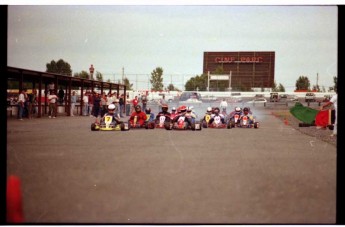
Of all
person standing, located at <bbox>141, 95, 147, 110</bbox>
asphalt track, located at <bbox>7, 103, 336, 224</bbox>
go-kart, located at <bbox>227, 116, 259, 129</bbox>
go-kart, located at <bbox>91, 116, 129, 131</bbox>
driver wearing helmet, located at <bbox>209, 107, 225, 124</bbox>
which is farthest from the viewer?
person standing, located at <bbox>141, 95, 147, 110</bbox>

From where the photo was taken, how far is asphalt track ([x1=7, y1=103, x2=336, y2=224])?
201 inches

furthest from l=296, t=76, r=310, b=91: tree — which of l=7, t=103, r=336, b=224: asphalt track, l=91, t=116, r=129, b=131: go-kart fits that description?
l=91, t=116, r=129, b=131: go-kart

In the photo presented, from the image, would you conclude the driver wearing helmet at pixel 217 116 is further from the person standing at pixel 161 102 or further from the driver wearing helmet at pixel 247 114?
the person standing at pixel 161 102

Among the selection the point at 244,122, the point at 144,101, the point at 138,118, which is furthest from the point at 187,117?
the point at 144,101

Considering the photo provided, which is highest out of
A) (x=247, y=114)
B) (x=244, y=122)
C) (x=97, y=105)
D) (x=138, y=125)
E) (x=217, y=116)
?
(x=97, y=105)

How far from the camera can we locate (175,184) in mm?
6227

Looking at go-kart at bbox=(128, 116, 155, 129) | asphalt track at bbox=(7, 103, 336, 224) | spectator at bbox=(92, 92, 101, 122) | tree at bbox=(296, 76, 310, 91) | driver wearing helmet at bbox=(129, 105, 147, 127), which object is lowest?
asphalt track at bbox=(7, 103, 336, 224)

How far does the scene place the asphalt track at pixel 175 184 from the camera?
5094mm

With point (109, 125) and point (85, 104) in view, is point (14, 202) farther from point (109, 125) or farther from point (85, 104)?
point (85, 104)

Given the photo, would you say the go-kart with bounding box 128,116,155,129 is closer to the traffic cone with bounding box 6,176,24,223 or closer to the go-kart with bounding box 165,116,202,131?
the go-kart with bounding box 165,116,202,131

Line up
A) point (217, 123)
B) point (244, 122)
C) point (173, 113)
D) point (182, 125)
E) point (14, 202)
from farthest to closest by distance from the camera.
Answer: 1. point (244, 122)
2. point (217, 123)
3. point (173, 113)
4. point (182, 125)
5. point (14, 202)

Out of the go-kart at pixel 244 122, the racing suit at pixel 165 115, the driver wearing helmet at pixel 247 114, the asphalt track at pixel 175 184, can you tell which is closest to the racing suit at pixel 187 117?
the racing suit at pixel 165 115
